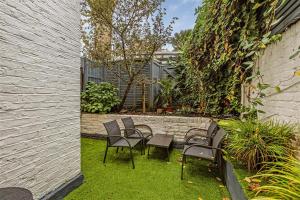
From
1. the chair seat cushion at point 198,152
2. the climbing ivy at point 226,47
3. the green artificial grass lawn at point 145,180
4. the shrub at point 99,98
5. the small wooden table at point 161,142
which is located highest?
the climbing ivy at point 226,47

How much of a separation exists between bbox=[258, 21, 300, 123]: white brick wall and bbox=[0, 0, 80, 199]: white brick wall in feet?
10.6

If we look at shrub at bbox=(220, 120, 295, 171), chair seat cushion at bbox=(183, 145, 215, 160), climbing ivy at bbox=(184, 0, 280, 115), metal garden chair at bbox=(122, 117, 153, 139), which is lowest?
chair seat cushion at bbox=(183, 145, 215, 160)

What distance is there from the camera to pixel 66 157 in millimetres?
2770

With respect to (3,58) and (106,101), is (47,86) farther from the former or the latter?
(106,101)

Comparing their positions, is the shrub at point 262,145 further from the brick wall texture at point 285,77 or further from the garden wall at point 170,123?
the garden wall at point 170,123

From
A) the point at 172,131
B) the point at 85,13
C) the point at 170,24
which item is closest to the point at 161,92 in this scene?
the point at 172,131

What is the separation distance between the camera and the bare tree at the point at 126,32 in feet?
18.1

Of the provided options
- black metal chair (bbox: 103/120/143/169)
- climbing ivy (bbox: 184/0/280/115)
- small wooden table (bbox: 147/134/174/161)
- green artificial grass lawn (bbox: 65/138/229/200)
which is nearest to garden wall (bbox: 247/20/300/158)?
climbing ivy (bbox: 184/0/280/115)

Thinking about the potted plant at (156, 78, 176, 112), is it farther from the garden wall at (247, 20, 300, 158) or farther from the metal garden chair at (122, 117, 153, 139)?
the garden wall at (247, 20, 300, 158)

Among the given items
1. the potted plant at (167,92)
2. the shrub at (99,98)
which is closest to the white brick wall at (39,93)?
the shrub at (99,98)

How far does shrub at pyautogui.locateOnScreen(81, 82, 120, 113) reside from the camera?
593cm

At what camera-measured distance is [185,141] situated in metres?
4.38

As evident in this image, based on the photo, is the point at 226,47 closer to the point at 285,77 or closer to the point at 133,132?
the point at 285,77

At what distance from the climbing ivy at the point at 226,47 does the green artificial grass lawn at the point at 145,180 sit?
1.65m
